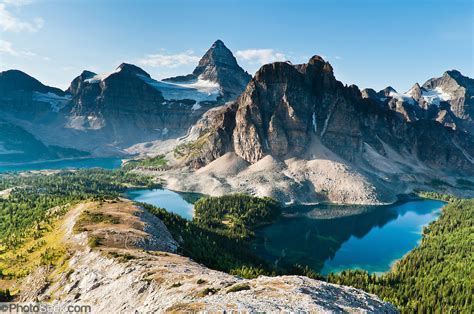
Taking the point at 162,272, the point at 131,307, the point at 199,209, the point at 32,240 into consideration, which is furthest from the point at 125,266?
the point at 199,209

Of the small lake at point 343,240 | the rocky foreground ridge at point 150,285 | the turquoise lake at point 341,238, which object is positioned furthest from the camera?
the turquoise lake at point 341,238

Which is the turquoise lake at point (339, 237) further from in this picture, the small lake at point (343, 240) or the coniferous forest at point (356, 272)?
the coniferous forest at point (356, 272)

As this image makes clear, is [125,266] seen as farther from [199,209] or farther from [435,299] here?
[199,209]

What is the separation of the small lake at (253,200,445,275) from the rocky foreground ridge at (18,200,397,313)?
6006cm

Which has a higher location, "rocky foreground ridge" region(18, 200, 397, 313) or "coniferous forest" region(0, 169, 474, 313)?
"rocky foreground ridge" region(18, 200, 397, 313)

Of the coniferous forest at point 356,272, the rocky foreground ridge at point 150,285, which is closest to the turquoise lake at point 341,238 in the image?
the coniferous forest at point 356,272

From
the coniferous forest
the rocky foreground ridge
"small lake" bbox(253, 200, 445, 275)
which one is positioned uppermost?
the rocky foreground ridge

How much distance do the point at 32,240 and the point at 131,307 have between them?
4637cm

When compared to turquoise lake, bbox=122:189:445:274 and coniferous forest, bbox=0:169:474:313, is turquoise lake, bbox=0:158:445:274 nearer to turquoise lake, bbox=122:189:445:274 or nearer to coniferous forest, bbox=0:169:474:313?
turquoise lake, bbox=122:189:445:274

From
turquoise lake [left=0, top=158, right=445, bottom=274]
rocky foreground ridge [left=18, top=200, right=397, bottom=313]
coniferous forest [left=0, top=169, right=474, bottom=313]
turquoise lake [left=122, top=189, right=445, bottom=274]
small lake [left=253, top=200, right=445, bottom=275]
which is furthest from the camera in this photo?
turquoise lake [left=0, top=158, right=445, bottom=274]

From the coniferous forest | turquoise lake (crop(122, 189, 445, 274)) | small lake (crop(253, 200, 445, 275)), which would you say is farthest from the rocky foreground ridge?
turquoise lake (crop(122, 189, 445, 274))

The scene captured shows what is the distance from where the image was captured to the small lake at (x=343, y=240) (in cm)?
11544

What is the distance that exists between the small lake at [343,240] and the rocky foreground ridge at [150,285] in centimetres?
6006

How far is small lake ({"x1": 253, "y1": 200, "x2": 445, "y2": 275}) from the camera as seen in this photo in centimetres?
11544
